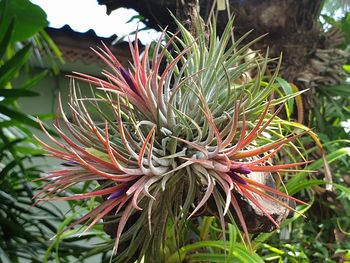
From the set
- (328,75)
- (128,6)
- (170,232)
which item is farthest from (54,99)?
Result: (170,232)

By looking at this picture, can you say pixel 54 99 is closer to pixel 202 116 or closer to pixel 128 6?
pixel 128 6

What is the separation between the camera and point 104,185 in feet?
2.53

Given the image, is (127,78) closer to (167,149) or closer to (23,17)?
(167,149)

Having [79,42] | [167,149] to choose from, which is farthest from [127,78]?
[79,42]

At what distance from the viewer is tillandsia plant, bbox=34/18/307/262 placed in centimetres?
68

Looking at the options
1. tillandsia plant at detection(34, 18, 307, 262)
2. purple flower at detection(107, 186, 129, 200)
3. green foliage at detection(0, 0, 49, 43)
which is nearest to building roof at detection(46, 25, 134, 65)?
green foliage at detection(0, 0, 49, 43)

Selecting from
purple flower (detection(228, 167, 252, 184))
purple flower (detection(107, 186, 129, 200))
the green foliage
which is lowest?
purple flower (detection(228, 167, 252, 184))

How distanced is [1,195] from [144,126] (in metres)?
1.03

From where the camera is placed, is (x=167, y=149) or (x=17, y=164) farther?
(x=17, y=164)

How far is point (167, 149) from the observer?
744 mm

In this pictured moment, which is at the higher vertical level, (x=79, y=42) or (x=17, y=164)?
(x=79, y=42)

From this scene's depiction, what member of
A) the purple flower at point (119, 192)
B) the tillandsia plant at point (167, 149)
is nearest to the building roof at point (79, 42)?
the tillandsia plant at point (167, 149)

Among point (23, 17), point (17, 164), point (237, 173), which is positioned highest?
point (23, 17)

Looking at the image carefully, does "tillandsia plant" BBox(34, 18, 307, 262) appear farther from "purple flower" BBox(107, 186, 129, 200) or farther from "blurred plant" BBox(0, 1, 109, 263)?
"blurred plant" BBox(0, 1, 109, 263)
